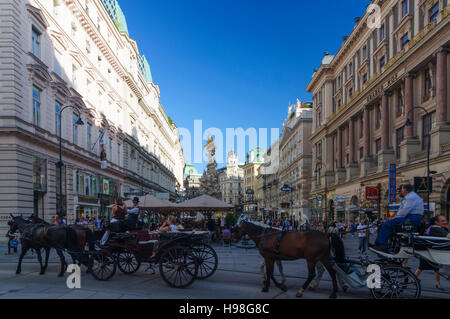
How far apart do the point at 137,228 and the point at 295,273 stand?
535 centimetres

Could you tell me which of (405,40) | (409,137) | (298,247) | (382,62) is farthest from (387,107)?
(298,247)

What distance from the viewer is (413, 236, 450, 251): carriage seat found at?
303 inches

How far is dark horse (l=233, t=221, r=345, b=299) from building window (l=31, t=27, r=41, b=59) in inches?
899

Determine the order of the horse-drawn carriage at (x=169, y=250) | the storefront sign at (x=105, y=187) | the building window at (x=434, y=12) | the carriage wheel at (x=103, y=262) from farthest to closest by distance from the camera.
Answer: the storefront sign at (x=105, y=187)
the building window at (x=434, y=12)
the carriage wheel at (x=103, y=262)
the horse-drawn carriage at (x=169, y=250)

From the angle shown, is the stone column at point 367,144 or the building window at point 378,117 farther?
the stone column at point 367,144

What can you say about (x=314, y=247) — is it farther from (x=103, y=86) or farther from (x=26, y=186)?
(x=103, y=86)

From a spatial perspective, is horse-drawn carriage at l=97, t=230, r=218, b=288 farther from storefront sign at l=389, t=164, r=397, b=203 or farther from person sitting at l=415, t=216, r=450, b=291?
storefront sign at l=389, t=164, r=397, b=203

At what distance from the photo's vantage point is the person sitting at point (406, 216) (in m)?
8.24

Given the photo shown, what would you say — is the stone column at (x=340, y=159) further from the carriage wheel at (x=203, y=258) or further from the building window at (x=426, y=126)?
the carriage wheel at (x=203, y=258)

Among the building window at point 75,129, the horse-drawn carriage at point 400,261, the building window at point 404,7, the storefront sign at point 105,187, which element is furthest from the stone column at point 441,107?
the storefront sign at point 105,187

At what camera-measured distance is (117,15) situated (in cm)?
5175

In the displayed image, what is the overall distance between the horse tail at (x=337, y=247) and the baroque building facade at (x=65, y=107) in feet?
63.1

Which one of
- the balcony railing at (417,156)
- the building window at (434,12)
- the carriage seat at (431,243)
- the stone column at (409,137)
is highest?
the building window at (434,12)

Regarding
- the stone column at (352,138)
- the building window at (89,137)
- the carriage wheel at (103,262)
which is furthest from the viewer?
the stone column at (352,138)
